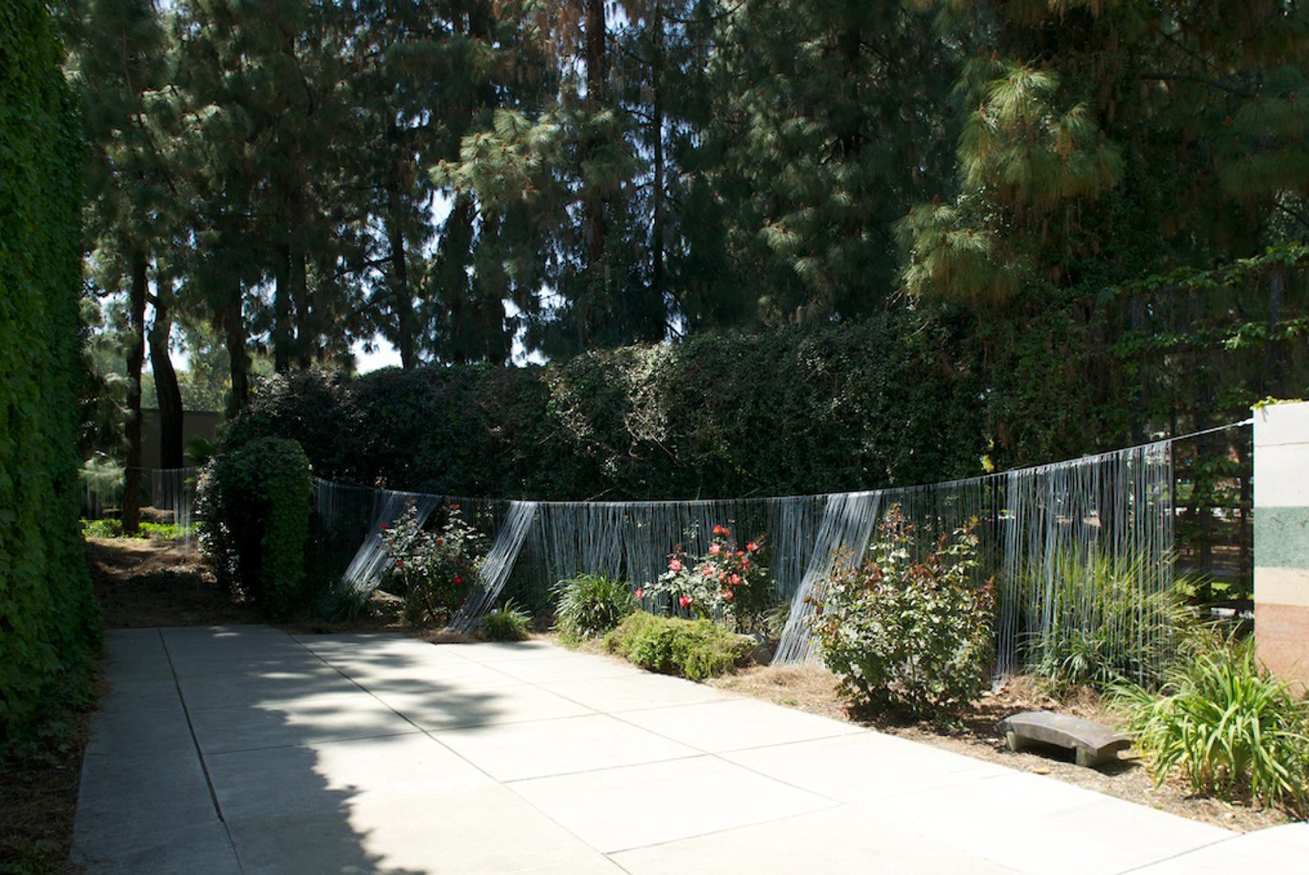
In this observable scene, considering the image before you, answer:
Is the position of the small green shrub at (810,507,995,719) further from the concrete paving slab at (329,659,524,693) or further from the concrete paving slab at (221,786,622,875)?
the concrete paving slab at (329,659,524,693)

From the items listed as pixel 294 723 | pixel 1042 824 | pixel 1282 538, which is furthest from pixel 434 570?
pixel 1282 538

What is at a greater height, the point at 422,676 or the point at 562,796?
the point at 562,796

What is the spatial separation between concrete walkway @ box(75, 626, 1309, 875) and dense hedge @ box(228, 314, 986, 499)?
326 centimetres

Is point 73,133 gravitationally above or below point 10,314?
above

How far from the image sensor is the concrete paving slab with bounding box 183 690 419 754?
6133 mm

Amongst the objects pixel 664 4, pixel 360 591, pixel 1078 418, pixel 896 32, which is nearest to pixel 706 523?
pixel 1078 418

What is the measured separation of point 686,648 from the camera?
859cm

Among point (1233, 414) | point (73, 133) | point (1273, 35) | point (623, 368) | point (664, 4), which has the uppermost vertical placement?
point (664, 4)

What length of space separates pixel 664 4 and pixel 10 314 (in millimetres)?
13628

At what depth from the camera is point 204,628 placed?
37.7ft

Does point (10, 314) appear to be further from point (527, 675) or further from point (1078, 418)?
point (1078, 418)

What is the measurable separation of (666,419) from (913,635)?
214 inches

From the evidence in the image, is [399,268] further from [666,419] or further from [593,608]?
[593,608]

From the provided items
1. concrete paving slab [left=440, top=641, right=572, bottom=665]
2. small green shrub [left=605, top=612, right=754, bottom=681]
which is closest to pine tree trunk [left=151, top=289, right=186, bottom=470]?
concrete paving slab [left=440, top=641, right=572, bottom=665]
